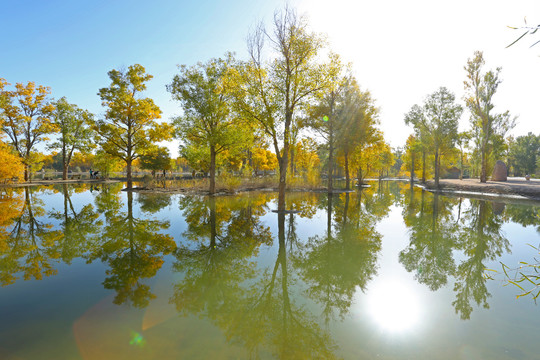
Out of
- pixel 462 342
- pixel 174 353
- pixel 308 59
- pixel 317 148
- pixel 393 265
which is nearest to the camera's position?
pixel 174 353

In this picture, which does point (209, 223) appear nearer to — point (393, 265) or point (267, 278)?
point (267, 278)

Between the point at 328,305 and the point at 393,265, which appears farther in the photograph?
the point at 393,265

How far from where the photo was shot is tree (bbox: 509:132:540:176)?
67.8m

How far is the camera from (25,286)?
5152 millimetres

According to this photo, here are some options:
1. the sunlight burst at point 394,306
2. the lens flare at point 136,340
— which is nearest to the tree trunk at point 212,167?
the sunlight burst at point 394,306

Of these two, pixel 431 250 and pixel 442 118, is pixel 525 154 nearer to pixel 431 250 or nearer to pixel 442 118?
pixel 442 118

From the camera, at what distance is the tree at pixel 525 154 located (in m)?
67.8

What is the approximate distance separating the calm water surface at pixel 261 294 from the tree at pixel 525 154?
272ft

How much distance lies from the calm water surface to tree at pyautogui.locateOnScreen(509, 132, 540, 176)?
272 ft

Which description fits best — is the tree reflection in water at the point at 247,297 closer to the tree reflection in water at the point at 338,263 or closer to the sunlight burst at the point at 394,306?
the tree reflection in water at the point at 338,263

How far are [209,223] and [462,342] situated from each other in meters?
9.36

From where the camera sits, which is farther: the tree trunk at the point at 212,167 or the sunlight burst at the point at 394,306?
the tree trunk at the point at 212,167

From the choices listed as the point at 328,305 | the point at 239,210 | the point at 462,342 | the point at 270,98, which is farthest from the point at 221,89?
the point at 462,342

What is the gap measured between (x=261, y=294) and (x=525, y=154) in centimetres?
9473
